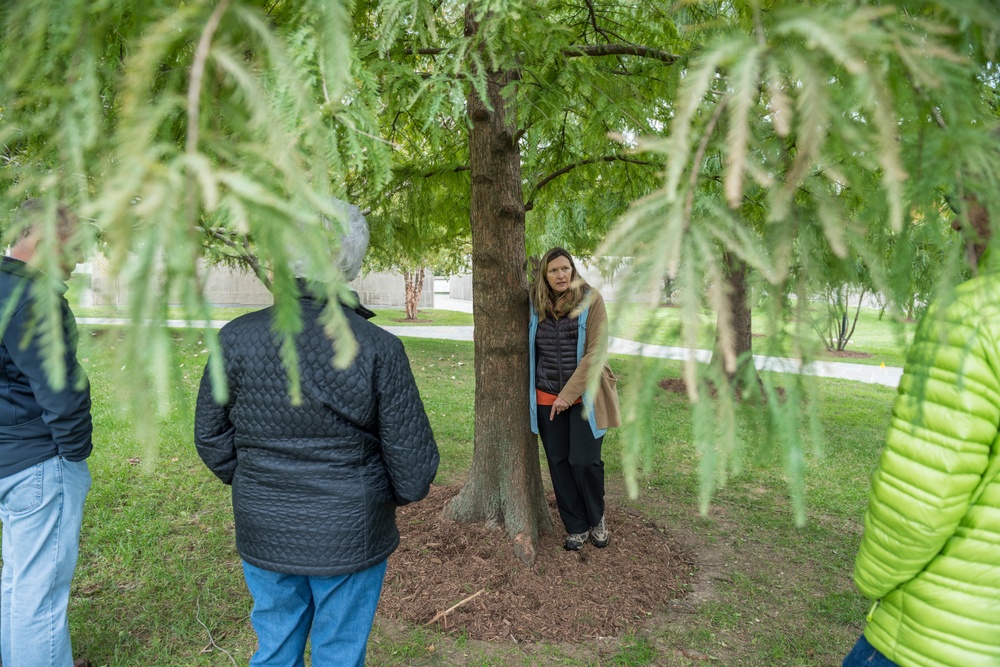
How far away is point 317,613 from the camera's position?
7.07 ft

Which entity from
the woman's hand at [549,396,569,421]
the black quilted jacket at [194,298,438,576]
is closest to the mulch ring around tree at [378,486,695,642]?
the woman's hand at [549,396,569,421]

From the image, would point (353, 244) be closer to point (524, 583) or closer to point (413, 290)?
point (524, 583)

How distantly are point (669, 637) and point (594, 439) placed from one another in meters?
1.18

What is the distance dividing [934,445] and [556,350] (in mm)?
2558

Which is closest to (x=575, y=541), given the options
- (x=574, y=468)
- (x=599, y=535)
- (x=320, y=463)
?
(x=599, y=535)

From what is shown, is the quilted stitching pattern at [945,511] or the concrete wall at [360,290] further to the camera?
the concrete wall at [360,290]

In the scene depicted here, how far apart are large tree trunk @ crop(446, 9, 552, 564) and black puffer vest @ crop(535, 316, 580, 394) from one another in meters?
0.14

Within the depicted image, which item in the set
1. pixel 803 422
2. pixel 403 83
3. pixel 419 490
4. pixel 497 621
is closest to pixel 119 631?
pixel 497 621

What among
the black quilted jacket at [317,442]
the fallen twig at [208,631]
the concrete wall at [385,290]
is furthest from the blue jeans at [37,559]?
the concrete wall at [385,290]

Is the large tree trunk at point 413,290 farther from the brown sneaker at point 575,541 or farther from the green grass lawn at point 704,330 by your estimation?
the green grass lawn at point 704,330

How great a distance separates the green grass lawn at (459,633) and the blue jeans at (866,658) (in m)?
0.64

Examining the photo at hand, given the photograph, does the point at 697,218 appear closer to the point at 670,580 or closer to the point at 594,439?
the point at 594,439

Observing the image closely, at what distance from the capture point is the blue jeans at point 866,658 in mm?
1625

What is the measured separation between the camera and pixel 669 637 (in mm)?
3209
